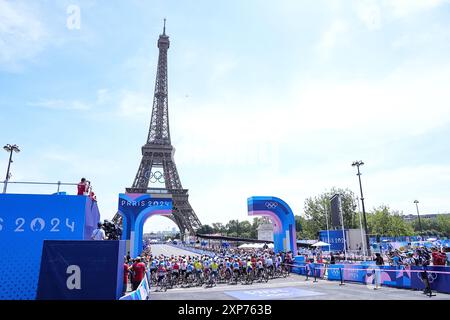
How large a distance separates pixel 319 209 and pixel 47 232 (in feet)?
199

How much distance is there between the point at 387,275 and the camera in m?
16.4

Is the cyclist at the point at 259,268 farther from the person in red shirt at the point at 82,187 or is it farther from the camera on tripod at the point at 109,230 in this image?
the person in red shirt at the point at 82,187

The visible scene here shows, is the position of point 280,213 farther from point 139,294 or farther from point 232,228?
point 232,228

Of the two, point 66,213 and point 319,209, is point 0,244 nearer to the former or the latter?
point 66,213

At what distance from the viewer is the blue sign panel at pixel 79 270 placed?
6437 millimetres

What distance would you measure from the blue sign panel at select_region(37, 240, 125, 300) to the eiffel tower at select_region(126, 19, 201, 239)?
2555 inches

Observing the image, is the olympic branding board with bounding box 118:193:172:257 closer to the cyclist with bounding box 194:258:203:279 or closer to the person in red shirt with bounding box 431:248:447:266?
the cyclist with bounding box 194:258:203:279

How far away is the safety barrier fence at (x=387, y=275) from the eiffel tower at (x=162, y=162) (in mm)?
53492

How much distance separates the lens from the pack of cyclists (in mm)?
18250

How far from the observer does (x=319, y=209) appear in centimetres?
6412

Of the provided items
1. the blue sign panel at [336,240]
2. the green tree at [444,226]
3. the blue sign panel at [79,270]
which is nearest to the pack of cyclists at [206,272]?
the blue sign panel at [79,270]
